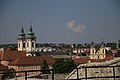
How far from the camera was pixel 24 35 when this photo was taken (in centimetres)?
8038

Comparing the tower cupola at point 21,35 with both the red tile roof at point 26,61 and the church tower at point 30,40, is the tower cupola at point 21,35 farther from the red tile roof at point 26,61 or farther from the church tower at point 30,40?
the red tile roof at point 26,61

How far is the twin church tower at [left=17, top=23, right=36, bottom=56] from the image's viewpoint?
7650 cm

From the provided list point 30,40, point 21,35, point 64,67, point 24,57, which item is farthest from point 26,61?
point 64,67

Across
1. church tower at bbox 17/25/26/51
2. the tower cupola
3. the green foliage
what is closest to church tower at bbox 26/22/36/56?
church tower at bbox 17/25/26/51

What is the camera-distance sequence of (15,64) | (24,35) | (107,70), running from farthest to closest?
(24,35) → (15,64) → (107,70)

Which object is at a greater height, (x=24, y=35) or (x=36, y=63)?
(x=24, y=35)

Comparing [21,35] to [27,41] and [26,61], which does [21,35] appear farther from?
[26,61]

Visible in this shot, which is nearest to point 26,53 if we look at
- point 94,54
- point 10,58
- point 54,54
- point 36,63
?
point 10,58

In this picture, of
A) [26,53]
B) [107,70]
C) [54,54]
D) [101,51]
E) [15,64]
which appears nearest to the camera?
[107,70]

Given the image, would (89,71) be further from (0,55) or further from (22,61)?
(0,55)

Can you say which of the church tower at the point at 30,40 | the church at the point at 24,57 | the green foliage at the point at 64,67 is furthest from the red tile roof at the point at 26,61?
the green foliage at the point at 64,67

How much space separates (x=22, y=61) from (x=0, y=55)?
417 inches

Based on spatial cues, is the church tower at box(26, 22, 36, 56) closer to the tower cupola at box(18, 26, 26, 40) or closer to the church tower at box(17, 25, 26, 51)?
the church tower at box(17, 25, 26, 51)

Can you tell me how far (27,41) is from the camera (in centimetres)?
7769
